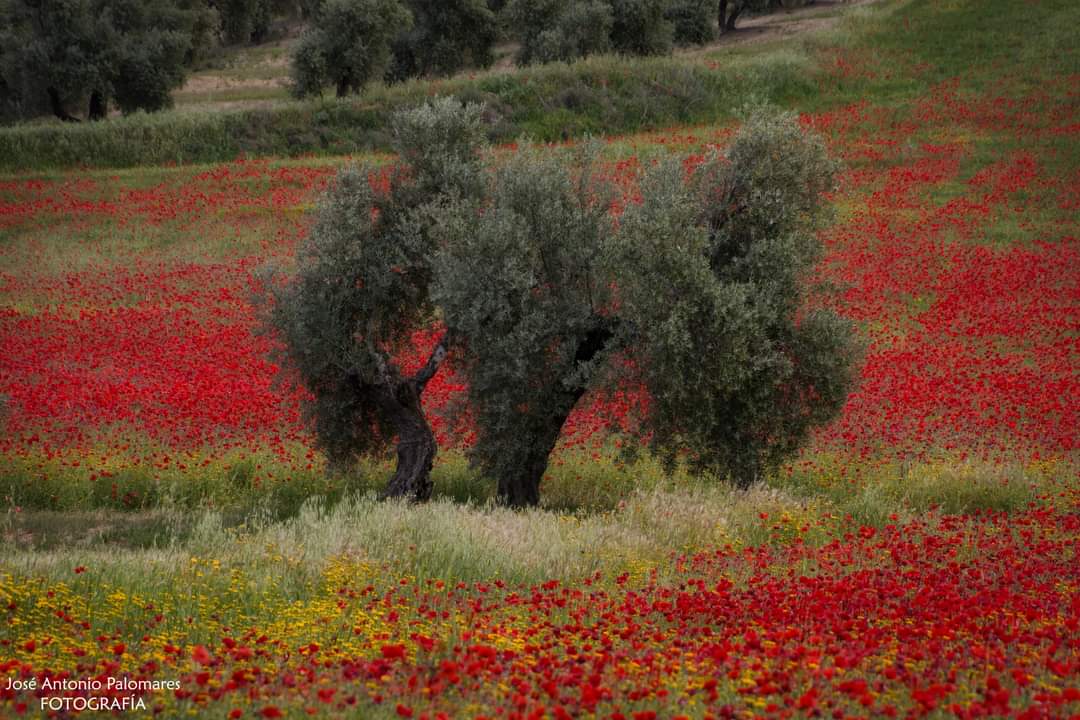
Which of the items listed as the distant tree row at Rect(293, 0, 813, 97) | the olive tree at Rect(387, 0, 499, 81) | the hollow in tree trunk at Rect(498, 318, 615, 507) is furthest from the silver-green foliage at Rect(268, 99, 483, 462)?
the olive tree at Rect(387, 0, 499, 81)

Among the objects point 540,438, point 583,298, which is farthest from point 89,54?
point 540,438

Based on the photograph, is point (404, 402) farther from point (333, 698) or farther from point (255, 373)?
point (333, 698)

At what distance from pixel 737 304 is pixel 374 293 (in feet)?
21.4

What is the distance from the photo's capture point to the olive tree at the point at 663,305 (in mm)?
15414

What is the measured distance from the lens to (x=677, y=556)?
11.8 meters

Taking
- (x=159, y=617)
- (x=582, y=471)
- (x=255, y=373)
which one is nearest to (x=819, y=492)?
(x=582, y=471)

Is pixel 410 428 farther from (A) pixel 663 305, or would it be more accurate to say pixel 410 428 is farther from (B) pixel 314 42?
(B) pixel 314 42

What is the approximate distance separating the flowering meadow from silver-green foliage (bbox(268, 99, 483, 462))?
0.86m

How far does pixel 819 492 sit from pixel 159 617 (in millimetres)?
11382

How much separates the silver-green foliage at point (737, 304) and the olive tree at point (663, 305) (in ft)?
0.09

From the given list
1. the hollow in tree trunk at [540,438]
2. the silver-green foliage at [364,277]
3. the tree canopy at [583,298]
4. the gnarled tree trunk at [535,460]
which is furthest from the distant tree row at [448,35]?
the gnarled tree trunk at [535,460]

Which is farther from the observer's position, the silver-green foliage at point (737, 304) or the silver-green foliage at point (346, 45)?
the silver-green foliage at point (346, 45)

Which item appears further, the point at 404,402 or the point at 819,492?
the point at 404,402

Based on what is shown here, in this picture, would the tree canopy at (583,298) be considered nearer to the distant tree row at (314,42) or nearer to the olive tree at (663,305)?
the olive tree at (663,305)
